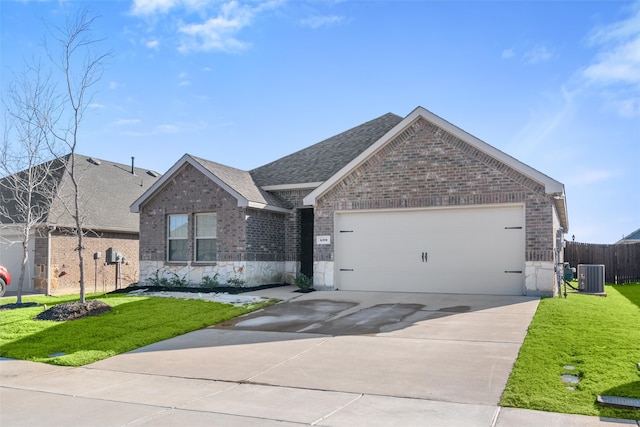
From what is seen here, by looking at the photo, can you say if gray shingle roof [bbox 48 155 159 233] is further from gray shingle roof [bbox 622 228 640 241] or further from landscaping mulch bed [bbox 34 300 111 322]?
gray shingle roof [bbox 622 228 640 241]

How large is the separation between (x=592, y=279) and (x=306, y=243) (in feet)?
30.8

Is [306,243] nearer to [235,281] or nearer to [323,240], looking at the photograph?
[323,240]

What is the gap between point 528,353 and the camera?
8031 millimetres

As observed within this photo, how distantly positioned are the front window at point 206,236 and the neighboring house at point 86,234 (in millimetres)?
4484

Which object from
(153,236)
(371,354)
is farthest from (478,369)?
(153,236)

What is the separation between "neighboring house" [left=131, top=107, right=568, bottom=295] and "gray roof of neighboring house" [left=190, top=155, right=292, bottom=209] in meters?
0.08

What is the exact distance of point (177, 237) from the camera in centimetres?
1909

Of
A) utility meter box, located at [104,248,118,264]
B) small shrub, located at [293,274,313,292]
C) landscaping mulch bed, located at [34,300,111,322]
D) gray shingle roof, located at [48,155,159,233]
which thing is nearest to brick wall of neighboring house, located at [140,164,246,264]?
small shrub, located at [293,274,313,292]

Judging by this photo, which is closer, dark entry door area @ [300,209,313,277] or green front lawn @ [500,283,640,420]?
green front lawn @ [500,283,640,420]

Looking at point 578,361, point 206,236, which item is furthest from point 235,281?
point 578,361

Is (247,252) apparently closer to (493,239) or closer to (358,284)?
(358,284)

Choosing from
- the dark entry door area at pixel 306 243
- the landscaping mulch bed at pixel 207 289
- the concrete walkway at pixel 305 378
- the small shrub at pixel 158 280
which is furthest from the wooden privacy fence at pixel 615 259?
the small shrub at pixel 158 280

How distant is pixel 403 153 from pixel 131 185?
1753 cm

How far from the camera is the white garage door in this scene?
47.2 ft
